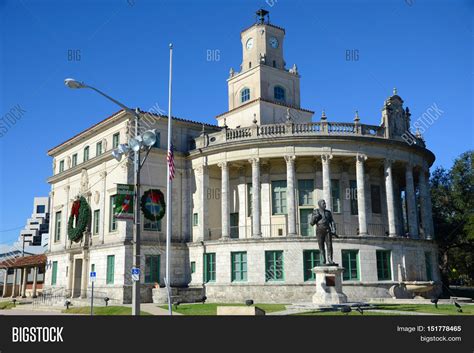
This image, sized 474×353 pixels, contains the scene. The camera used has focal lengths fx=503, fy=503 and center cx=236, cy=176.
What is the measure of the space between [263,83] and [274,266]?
19649mm

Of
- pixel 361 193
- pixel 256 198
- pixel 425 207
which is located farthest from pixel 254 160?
pixel 425 207

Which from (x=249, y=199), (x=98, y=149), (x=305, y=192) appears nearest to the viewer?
(x=305, y=192)

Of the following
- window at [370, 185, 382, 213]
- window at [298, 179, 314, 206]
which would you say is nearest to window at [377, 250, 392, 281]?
window at [370, 185, 382, 213]

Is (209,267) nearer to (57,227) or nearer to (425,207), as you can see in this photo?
(425,207)

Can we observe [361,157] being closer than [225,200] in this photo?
Yes

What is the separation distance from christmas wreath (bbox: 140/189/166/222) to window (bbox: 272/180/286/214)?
28.9 feet

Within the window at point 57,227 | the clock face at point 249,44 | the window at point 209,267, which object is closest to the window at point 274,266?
the window at point 209,267

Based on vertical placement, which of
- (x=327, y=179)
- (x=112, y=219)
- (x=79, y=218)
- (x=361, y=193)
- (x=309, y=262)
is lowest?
(x=309, y=262)

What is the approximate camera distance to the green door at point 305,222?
3856 centimetres

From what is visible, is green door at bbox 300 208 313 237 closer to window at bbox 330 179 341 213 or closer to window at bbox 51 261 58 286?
window at bbox 330 179 341 213

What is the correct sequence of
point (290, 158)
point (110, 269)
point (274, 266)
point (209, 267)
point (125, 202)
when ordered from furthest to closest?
1. point (110, 269)
2. point (209, 267)
3. point (290, 158)
4. point (274, 266)
5. point (125, 202)

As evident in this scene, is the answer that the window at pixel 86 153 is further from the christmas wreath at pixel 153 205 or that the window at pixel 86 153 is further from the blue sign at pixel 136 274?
the blue sign at pixel 136 274

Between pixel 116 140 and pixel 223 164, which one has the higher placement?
pixel 116 140

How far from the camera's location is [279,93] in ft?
163
